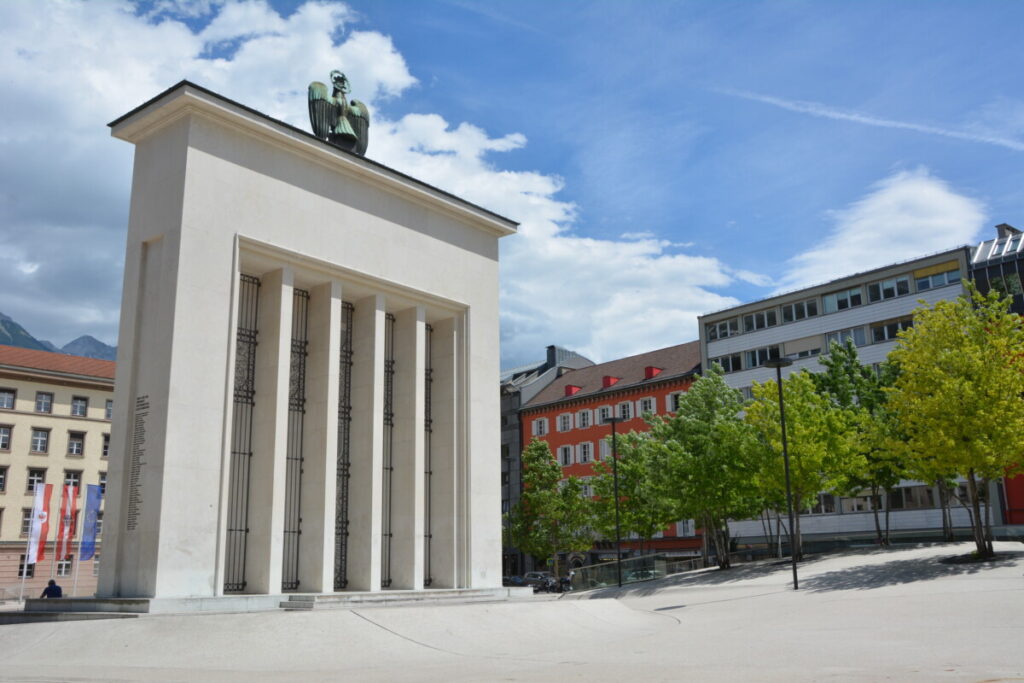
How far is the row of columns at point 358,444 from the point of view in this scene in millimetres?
23219

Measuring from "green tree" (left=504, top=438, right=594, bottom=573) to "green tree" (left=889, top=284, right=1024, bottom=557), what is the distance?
29742mm

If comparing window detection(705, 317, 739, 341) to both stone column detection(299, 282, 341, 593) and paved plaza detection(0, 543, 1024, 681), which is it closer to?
paved plaza detection(0, 543, 1024, 681)

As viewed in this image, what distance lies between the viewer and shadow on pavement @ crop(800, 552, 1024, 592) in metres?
31.5

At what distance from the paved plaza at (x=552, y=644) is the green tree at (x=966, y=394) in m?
5.70

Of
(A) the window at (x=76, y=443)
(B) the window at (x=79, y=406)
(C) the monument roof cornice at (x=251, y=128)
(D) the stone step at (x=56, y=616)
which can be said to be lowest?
(D) the stone step at (x=56, y=616)

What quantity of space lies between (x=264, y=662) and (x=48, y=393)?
56707 mm

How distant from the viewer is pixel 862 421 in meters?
40.6

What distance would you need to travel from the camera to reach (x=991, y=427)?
3209cm

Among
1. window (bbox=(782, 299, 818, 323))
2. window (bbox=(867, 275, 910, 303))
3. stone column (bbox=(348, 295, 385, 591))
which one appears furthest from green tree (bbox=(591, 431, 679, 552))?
stone column (bbox=(348, 295, 385, 591))

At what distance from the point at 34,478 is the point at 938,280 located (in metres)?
64.0

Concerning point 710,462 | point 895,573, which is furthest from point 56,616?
point 710,462

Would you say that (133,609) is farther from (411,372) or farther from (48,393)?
(48,393)

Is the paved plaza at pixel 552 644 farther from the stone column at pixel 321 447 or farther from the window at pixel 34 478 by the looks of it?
the window at pixel 34 478

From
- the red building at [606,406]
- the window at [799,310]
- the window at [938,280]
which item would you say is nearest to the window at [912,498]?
the window at [938,280]
